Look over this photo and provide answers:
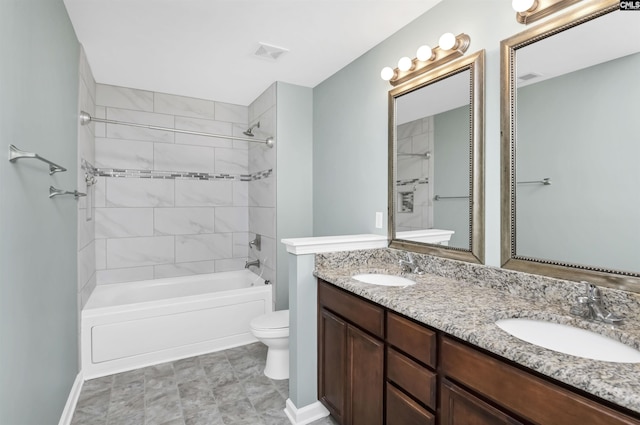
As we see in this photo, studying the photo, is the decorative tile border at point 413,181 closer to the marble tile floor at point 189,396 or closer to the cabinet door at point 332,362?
the cabinet door at point 332,362

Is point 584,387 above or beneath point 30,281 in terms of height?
beneath

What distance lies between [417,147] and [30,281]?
210 cm

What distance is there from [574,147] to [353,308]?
3.89ft

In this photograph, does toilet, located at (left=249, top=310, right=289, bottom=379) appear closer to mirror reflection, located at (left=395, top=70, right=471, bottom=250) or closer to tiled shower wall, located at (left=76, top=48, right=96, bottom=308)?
mirror reflection, located at (left=395, top=70, right=471, bottom=250)

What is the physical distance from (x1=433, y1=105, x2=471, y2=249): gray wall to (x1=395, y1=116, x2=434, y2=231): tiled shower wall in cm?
5

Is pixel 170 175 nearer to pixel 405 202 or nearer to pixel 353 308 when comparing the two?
pixel 405 202

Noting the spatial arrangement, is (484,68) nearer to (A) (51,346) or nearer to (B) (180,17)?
(B) (180,17)

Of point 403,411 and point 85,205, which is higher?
point 85,205

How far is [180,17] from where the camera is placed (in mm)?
2031

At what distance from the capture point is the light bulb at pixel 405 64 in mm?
1967

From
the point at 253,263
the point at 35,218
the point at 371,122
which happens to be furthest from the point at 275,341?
the point at 371,122

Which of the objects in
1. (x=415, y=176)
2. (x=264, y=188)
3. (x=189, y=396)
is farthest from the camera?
(x=264, y=188)

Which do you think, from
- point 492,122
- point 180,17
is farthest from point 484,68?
point 180,17

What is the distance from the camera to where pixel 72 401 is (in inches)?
80.9
